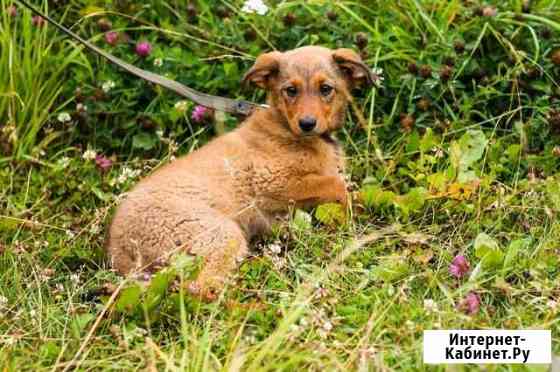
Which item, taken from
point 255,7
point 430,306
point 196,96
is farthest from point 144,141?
point 430,306

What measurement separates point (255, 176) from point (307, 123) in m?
0.40

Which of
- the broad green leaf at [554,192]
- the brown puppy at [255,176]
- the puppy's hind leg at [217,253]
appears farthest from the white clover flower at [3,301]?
the broad green leaf at [554,192]

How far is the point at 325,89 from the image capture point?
18.9 feet

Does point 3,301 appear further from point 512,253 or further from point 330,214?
point 512,253

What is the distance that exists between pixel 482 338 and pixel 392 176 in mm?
1936

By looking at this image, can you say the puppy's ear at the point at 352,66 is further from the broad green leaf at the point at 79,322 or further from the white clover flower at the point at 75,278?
the broad green leaf at the point at 79,322

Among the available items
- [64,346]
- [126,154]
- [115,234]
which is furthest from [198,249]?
[126,154]

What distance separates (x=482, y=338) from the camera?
4.36 m

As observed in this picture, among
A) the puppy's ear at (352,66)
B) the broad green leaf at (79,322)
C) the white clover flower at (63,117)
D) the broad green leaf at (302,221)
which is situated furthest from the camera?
the white clover flower at (63,117)

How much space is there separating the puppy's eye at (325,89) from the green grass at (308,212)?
17.1 inches

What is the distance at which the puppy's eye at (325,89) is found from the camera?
5.75 meters

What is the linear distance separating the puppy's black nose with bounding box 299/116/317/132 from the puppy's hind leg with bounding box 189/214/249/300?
2.26 feet

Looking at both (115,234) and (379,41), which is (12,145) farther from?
(379,41)

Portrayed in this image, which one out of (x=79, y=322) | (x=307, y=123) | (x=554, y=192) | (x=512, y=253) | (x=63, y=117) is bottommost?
(x=79, y=322)
